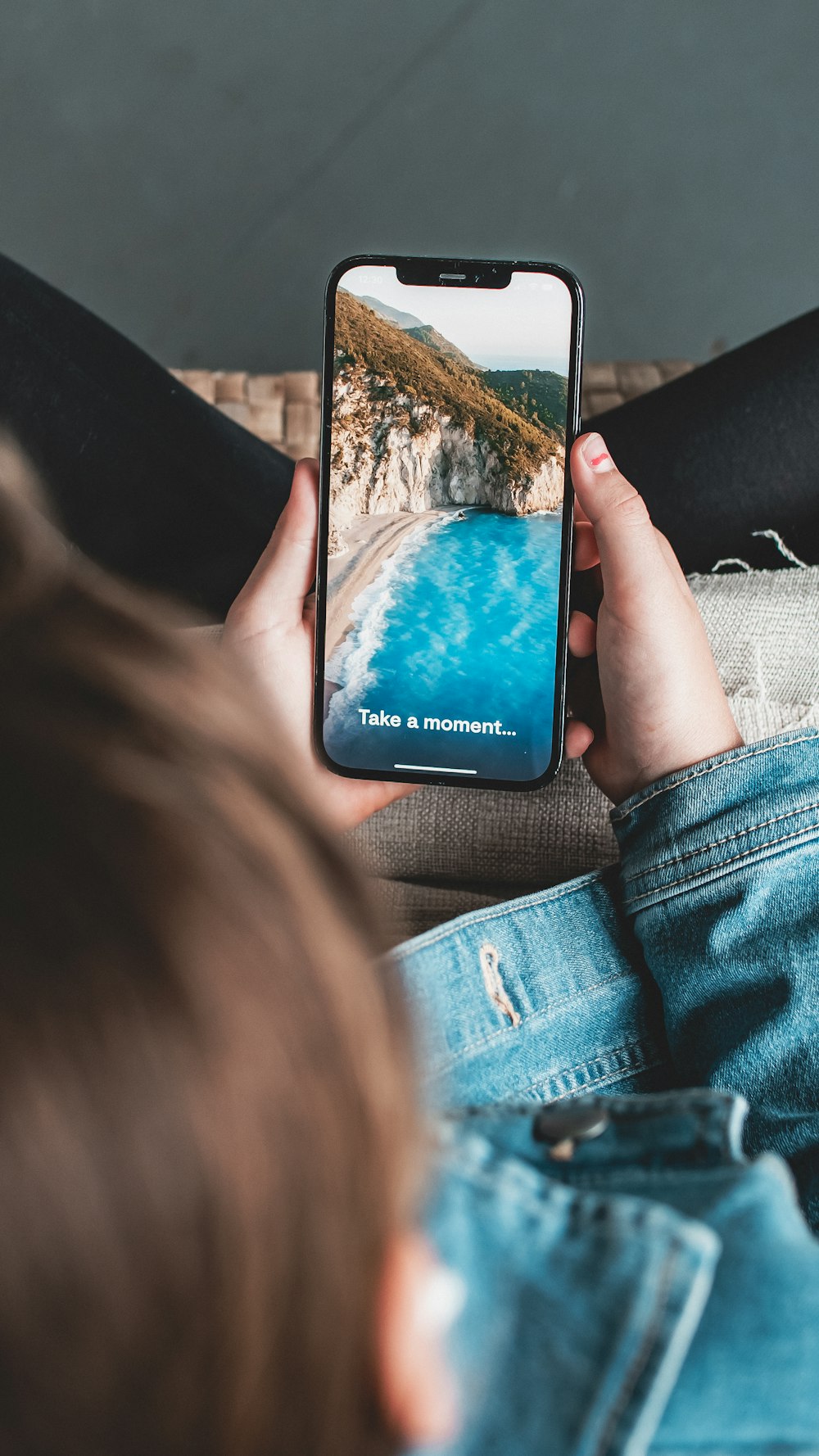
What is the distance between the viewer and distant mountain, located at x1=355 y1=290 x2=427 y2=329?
0.48 meters

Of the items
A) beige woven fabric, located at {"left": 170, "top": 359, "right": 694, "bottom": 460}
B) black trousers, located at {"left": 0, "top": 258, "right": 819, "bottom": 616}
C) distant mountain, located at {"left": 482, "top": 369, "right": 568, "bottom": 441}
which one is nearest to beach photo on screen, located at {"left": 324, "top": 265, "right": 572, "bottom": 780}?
distant mountain, located at {"left": 482, "top": 369, "right": 568, "bottom": 441}

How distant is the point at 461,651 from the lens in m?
0.49

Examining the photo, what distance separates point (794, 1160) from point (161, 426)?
22.3 inches

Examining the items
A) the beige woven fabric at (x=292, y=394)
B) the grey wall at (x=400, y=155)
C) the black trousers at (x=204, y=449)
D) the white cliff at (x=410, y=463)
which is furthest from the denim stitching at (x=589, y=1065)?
the grey wall at (x=400, y=155)

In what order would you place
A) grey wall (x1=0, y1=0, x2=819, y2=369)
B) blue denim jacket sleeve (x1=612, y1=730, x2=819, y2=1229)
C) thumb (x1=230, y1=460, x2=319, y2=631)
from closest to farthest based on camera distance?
1. blue denim jacket sleeve (x1=612, y1=730, x2=819, y2=1229)
2. thumb (x1=230, y1=460, x2=319, y2=631)
3. grey wall (x1=0, y1=0, x2=819, y2=369)

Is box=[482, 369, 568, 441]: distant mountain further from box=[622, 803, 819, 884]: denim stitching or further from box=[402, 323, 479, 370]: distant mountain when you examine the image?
box=[622, 803, 819, 884]: denim stitching

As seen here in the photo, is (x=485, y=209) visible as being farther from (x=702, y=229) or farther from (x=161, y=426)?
(x=161, y=426)

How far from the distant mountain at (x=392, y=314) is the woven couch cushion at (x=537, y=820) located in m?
0.23

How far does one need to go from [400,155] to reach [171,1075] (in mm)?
1244

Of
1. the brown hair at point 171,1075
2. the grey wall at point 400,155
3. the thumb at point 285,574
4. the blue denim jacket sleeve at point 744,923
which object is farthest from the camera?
the grey wall at point 400,155

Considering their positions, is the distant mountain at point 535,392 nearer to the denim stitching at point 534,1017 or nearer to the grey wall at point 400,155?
the denim stitching at point 534,1017

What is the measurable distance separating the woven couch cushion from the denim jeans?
75 millimetres

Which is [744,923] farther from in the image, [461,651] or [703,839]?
[461,651]

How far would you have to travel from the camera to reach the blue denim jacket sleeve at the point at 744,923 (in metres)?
0.40
